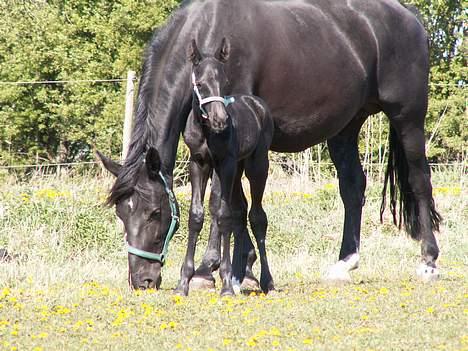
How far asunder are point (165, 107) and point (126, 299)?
1643 mm

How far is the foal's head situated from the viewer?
632 cm

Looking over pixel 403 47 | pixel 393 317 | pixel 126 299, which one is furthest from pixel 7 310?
pixel 403 47

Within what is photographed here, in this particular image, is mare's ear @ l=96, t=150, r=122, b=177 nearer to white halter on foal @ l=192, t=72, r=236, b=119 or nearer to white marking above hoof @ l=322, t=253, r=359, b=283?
white halter on foal @ l=192, t=72, r=236, b=119

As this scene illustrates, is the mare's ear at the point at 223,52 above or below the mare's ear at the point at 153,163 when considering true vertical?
above

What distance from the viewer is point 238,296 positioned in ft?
22.5

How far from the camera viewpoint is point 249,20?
794 centimetres

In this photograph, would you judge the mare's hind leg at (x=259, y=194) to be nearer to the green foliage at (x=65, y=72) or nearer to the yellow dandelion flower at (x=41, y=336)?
the yellow dandelion flower at (x=41, y=336)

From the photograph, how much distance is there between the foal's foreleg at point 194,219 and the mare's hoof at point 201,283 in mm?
610

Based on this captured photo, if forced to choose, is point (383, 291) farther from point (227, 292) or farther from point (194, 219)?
point (194, 219)

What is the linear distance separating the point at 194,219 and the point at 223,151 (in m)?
0.63

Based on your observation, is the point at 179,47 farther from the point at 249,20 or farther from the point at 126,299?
the point at 126,299

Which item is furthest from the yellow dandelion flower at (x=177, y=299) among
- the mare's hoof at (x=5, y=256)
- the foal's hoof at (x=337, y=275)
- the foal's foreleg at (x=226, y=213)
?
the mare's hoof at (x=5, y=256)

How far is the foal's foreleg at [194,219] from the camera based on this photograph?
7.00 meters

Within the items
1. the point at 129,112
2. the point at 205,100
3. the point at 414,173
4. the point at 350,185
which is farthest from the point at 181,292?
the point at 129,112
